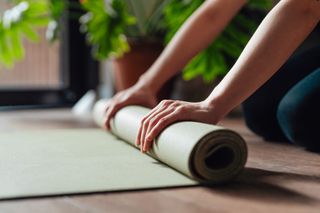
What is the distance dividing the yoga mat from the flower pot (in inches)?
40.1

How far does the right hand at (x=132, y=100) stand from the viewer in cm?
149

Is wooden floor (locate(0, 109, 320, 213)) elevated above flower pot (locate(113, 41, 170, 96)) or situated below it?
above

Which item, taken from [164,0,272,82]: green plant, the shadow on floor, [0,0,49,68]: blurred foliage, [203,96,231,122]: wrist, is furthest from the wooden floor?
[0,0,49,68]: blurred foliage

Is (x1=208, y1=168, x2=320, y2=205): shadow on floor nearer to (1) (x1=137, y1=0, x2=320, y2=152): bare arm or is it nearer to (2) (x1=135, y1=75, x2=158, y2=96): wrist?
(1) (x1=137, y1=0, x2=320, y2=152): bare arm

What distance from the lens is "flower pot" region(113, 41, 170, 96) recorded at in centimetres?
233

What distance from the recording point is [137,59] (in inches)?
91.7

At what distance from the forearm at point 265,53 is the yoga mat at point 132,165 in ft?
0.30

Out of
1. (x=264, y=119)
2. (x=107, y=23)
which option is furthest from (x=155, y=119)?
(x=107, y=23)

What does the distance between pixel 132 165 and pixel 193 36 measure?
53 cm

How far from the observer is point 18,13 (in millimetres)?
2295

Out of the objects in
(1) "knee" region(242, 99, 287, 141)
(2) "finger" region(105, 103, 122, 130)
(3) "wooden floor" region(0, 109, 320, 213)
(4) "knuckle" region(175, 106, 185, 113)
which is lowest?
(1) "knee" region(242, 99, 287, 141)

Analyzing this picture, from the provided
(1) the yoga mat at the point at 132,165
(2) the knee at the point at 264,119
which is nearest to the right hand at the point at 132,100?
(1) the yoga mat at the point at 132,165

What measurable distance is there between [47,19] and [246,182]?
1.63 m

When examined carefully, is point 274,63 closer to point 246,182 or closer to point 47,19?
point 246,182
